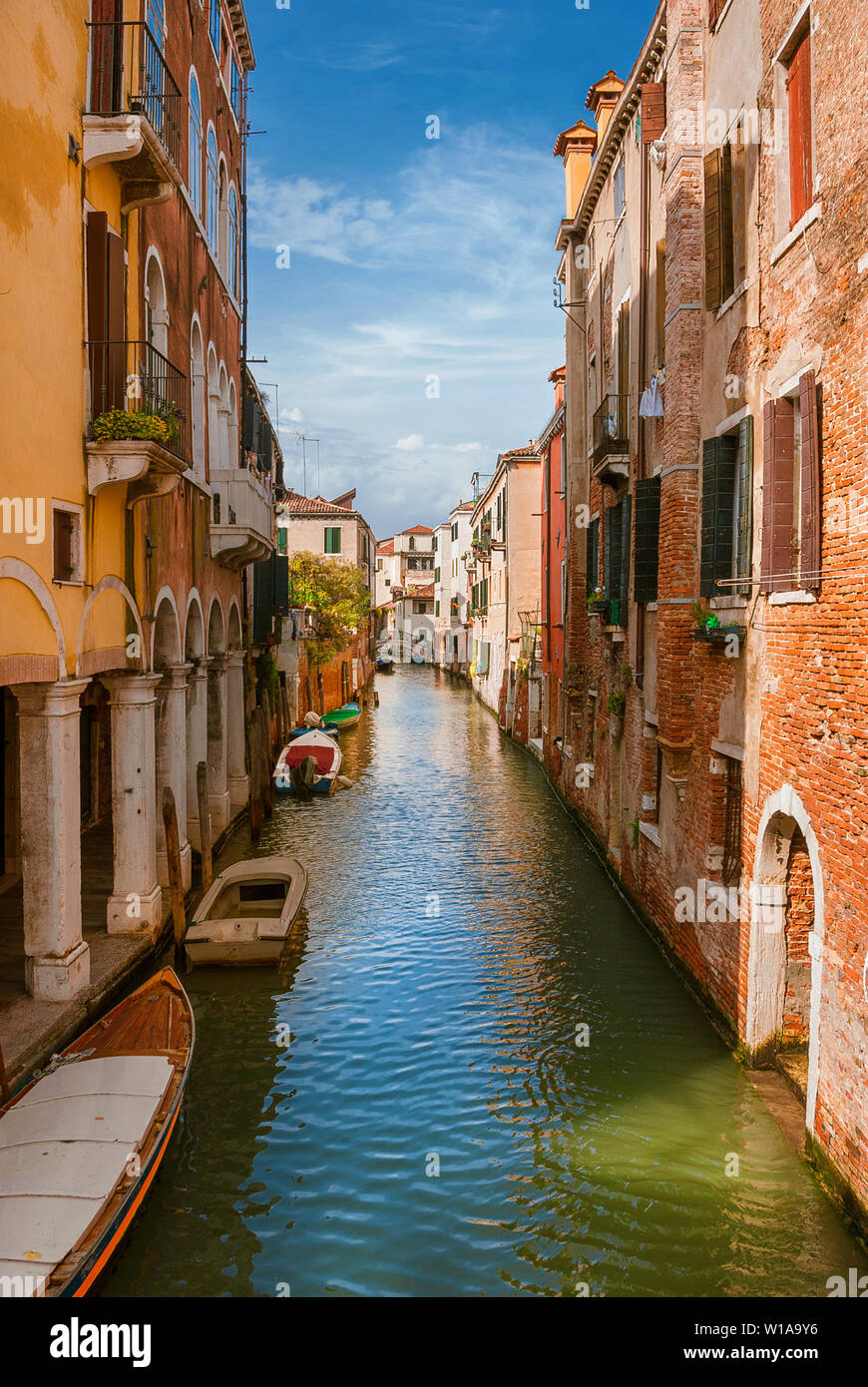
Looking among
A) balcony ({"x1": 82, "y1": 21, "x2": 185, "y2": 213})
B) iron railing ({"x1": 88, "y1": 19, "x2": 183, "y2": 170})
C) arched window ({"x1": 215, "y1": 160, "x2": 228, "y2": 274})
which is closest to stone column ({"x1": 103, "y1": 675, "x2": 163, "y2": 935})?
balcony ({"x1": 82, "y1": 21, "x2": 185, "y2": 213})

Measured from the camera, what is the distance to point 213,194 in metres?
17.5

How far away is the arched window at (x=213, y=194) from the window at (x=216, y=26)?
1.41 meters

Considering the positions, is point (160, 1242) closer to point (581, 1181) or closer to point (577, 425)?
point (581, 1181)

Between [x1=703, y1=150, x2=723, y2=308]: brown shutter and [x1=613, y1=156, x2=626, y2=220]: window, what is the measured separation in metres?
5.71

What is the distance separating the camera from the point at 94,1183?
6.08 metres

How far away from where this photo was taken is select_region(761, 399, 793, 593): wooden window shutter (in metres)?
7.72

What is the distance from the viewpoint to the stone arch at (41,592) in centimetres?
770

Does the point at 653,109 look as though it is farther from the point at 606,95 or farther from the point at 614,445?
the point at 606,95

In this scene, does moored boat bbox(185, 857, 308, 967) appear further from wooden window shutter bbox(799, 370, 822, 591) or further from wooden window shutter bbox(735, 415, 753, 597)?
wooden window shutter bbox(799, 370, 822, 591)

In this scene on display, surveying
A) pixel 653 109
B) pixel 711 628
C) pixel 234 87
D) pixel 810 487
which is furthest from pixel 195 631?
pixel 234 87

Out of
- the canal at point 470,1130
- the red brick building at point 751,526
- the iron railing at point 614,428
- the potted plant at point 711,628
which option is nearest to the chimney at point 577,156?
the red brick building at point 751,526

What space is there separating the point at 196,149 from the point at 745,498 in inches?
435

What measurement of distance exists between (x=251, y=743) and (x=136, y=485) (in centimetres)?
986
